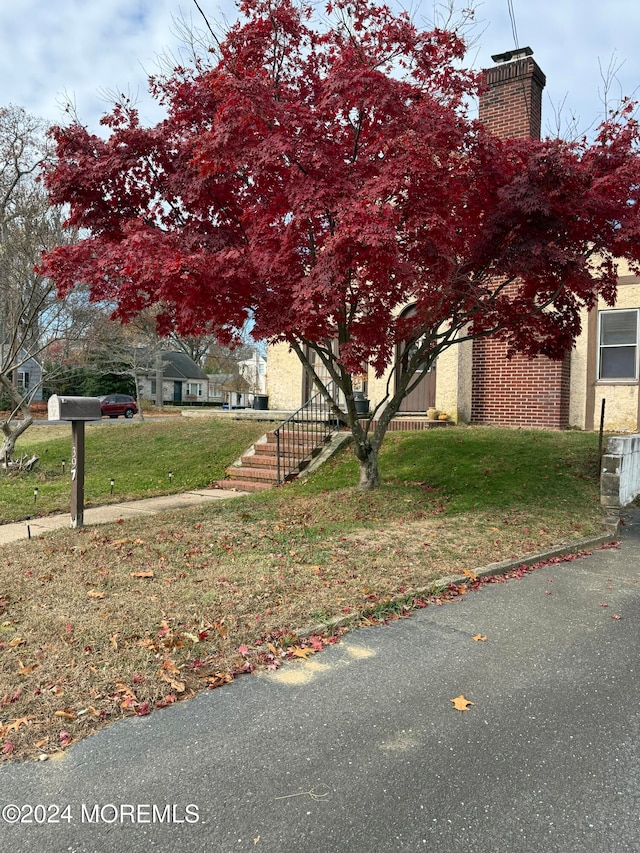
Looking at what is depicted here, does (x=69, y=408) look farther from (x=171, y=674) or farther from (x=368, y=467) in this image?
(x=368, y=467)

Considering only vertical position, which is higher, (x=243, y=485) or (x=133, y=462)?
(x=133, y=462)

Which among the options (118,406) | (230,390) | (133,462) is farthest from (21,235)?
(230,390)

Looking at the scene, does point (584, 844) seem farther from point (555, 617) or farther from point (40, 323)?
point (40, 323)

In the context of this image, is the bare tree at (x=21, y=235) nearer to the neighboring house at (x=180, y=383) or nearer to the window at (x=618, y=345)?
the window at (x=618, y=345)

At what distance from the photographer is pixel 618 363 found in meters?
13.4

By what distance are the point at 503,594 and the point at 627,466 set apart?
4086mm

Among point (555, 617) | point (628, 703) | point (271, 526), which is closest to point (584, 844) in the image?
point (628, 703)

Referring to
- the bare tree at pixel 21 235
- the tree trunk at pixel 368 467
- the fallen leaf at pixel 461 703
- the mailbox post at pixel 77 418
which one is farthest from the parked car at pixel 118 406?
the fallen leaf at pixel 461 703

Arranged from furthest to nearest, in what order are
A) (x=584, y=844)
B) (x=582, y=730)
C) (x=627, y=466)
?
1. (x=627, y=466)
2. (x=582, y=730)
3. (x=584, y=844)

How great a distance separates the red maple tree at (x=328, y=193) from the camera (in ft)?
20.8

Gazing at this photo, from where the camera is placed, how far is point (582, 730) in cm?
304

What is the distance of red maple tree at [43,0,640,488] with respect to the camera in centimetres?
634

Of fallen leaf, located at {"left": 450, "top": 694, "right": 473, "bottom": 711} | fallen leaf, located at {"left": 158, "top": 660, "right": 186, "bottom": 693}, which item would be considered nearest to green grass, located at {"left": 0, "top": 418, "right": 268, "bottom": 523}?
fallen leaf, located at {"left": 158, "top": 660, "right": 186, "bottom": 693}

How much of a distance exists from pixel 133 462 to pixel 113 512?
15.1 feet
